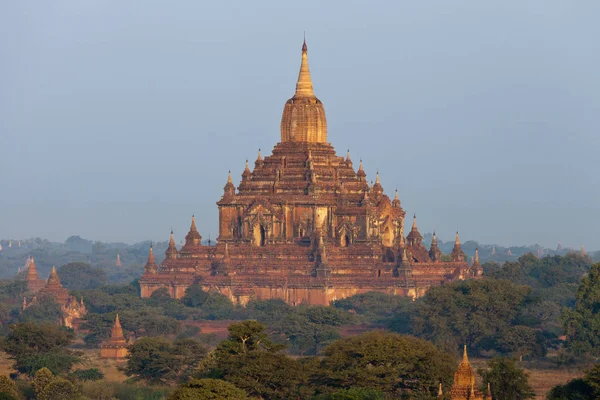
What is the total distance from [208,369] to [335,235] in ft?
118

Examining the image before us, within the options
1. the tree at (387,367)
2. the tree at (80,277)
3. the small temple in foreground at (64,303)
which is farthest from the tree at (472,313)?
the tree at (80,277)

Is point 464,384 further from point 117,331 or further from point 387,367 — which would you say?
point 117,331

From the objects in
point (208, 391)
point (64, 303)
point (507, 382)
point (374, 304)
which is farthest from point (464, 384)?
point (64, 303)

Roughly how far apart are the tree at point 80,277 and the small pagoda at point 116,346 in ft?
160

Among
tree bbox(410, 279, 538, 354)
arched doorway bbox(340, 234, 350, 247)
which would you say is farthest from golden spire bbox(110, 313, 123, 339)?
arched doorway bbox(340, 234, 350, 247)

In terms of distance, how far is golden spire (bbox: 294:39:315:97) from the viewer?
99.0 meters

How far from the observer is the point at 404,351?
5875 cm

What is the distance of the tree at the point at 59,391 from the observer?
5888 centimetres

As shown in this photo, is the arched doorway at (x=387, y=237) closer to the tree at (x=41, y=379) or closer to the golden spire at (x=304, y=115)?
the golden spire at (x=304, y=115)

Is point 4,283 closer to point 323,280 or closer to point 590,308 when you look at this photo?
point 323,280

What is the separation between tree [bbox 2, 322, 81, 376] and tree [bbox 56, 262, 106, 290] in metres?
55.4

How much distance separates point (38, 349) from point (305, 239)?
27461 mm

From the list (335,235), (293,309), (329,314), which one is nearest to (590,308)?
(329,314)

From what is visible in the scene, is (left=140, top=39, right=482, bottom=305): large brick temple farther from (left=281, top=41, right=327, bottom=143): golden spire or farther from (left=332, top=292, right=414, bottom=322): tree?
(left=332, top=292, right=414, bottom=322): tree
